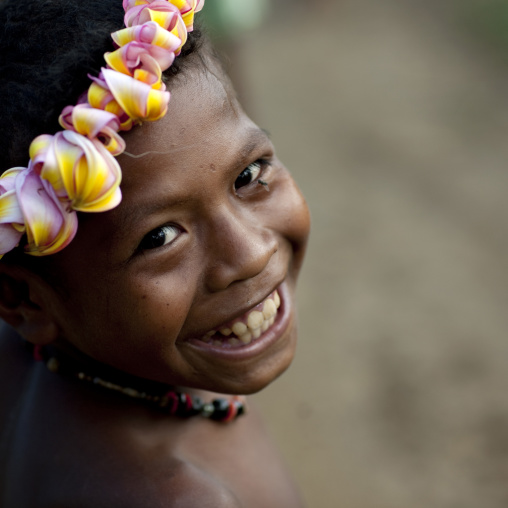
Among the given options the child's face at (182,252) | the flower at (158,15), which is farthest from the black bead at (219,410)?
the flower at (158,15)

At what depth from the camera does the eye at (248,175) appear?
1618mm

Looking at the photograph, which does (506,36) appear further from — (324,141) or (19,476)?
(19,476)

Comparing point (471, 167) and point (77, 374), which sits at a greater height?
point (77, 374)

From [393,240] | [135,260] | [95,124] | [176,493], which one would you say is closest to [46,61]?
[95,124]

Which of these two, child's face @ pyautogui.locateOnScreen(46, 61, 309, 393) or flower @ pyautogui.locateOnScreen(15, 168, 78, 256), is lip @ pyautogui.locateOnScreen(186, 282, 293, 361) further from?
flower @ pyautogui.locateOnScreen(15, 168, 78, 256)

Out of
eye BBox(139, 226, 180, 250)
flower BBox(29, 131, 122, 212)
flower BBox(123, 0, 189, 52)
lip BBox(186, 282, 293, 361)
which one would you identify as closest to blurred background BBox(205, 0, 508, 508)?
lip BBox(186, 282, 293, 361)

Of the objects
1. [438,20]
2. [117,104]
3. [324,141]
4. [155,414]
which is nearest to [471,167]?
[324,141]

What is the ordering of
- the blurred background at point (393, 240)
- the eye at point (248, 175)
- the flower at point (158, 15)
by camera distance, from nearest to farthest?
1. the flower at point (158, 15)
2. the eye at point (248, 175)
3. the blurred background at point (393, 240)

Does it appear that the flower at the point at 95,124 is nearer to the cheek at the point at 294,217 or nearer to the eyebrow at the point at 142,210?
the eyebrow at the point at 142,210

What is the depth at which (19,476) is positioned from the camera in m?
1.75

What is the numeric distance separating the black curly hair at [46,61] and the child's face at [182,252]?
15 cm

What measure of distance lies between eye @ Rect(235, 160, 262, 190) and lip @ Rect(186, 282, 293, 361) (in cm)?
30

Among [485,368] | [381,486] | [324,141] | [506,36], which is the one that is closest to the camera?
[381,486]

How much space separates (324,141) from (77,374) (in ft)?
11.7
